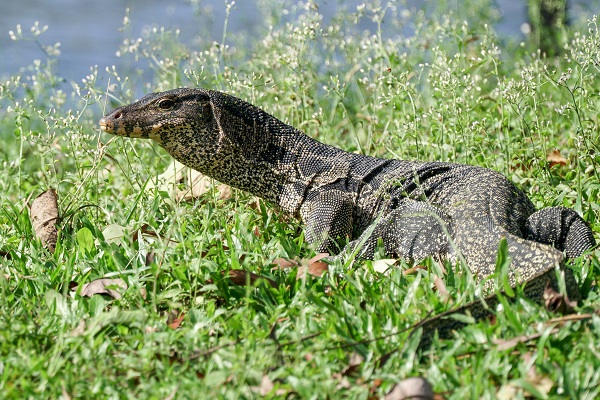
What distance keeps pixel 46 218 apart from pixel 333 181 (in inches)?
73.9

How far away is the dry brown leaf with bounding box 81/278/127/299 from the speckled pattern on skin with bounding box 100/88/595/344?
1326 mm

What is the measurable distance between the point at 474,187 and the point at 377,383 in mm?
2331

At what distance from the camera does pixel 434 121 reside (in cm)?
714

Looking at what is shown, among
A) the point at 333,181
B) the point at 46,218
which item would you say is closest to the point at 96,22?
the point at 46,218

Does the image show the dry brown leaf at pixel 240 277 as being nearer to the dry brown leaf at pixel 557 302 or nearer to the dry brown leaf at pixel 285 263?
the dry brown leaf at pixel 285 263

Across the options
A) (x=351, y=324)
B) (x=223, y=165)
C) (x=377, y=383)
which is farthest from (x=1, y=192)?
(x=377, y=383)

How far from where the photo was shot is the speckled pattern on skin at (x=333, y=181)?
541 cm

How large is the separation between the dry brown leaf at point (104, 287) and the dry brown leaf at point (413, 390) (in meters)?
1.76

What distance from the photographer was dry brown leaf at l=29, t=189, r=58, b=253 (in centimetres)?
583

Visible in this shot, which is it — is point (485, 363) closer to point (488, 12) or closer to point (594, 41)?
point (594, 41)

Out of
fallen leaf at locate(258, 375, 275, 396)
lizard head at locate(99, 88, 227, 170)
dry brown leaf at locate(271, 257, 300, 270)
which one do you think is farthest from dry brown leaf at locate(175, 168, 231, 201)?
fallen leaf at locate(258, 375, 275, 396)

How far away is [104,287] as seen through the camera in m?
4.77

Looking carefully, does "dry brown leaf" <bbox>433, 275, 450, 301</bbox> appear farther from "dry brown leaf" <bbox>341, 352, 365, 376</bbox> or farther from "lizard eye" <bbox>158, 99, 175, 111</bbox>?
"lizard eye" <bbox>158, 99, 175, 111</bbox>

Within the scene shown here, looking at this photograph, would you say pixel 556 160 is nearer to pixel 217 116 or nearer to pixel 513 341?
pixel 217 116
